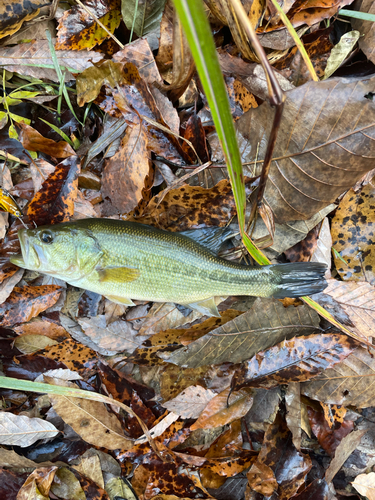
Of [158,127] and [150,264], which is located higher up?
[158,127]

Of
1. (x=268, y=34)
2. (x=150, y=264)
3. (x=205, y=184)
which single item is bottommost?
(x=150, y=264)

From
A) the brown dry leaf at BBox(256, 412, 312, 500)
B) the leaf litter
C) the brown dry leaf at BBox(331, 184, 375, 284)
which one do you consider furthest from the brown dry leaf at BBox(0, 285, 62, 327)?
the brown dry leaf at BBox(331, 184, 375, 284)

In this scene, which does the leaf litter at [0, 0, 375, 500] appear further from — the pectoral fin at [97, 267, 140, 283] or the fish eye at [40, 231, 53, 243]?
the pectoral fin at [97, 267, 140, 283]

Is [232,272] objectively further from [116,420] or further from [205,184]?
[116,420]

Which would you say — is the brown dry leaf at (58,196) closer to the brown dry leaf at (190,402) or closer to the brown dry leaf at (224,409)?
the brown dry leaf at (190,402)

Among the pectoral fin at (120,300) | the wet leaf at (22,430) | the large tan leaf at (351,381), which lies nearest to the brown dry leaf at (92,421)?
the wet leaf at (22,430)

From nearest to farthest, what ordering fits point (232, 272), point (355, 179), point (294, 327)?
point (355, 179) < point (232, 272) < point (294, 327)

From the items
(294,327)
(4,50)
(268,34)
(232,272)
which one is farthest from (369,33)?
(4,50)
